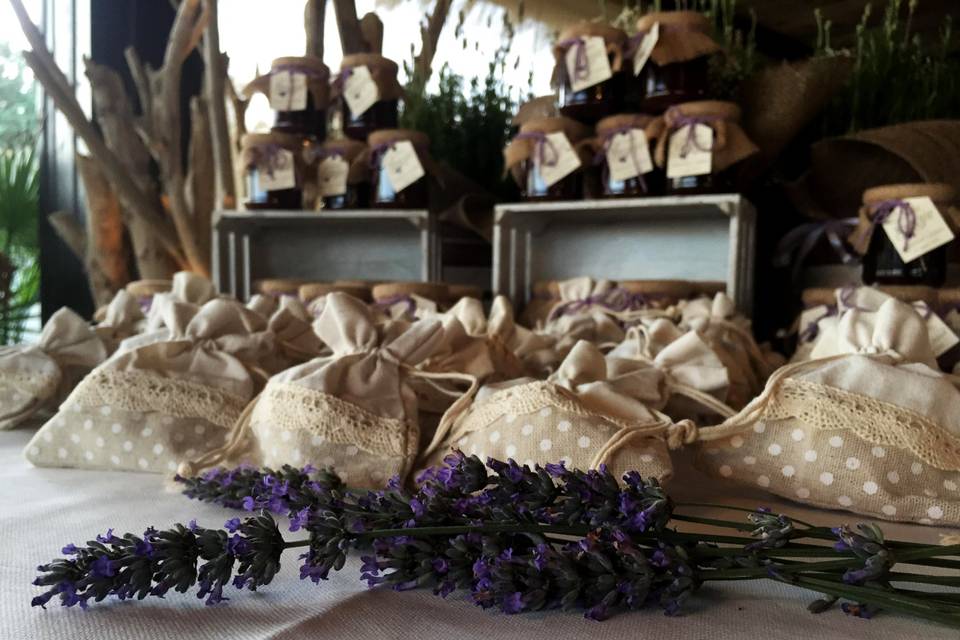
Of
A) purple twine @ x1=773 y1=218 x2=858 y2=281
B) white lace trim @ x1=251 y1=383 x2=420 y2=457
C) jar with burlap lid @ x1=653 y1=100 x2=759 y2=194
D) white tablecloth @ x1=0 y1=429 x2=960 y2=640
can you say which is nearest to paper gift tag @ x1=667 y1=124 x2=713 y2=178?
jar with burlap lid @ x1=653 y1=100 x2=759 y2=194

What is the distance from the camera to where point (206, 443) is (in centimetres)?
78

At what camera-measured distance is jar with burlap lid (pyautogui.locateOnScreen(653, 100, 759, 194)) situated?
1.21 metres

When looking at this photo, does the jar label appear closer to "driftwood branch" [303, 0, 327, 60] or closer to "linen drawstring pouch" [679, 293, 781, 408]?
"driftwood branch" [303, 0, 327, 60]

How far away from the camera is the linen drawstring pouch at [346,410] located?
681mm

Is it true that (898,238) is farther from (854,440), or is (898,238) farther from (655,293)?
(854,440)

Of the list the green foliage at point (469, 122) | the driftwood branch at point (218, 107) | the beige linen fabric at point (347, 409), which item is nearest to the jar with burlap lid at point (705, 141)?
the green foliage at point (469, 122)

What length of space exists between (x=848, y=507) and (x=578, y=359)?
10.1 inches

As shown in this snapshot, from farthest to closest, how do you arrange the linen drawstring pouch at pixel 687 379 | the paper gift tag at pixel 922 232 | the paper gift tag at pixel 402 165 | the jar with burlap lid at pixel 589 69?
the paper gift tag at pixel 402 165, the jar with burlap lid at pixel 589 69, the paper gift tag at pixel 922 232, the linen drawstring pouch at pixel 687 379

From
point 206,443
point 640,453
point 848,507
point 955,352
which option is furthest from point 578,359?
point 955,352

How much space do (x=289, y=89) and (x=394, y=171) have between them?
0.29 metres

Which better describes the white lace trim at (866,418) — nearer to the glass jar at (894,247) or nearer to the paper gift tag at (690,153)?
the glass jar at (894,247)

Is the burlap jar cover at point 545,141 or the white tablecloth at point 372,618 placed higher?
the burlap jar cover at point 545,141

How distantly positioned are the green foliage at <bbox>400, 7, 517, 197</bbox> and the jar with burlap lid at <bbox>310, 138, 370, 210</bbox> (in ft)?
0.80

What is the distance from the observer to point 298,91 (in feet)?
4.92
